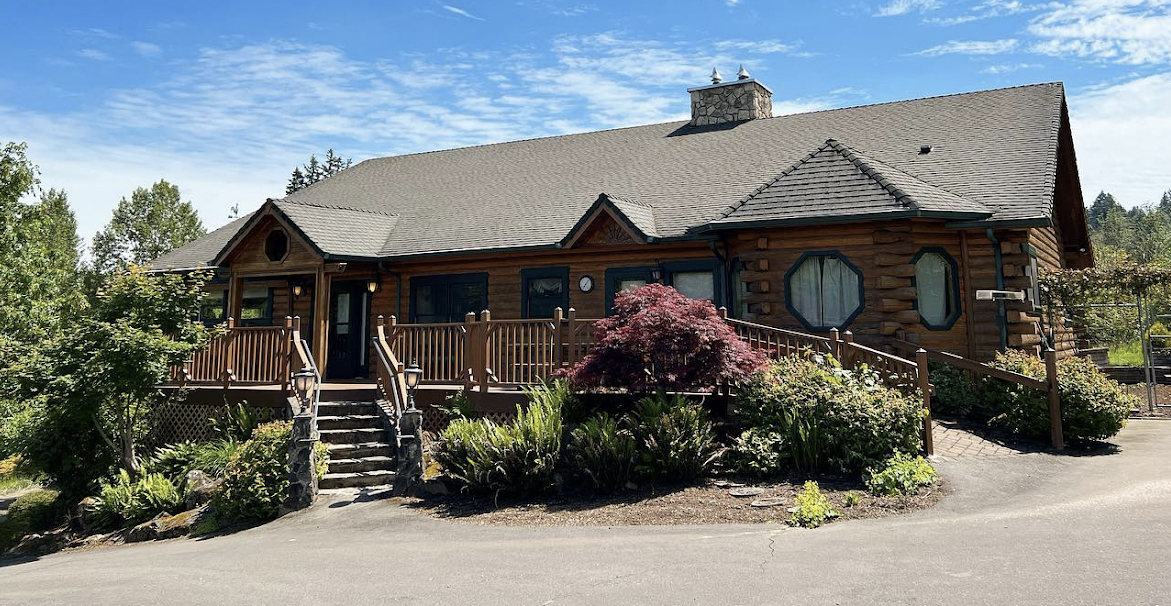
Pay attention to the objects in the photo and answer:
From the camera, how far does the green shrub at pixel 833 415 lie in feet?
28.7

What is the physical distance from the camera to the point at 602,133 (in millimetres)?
22594

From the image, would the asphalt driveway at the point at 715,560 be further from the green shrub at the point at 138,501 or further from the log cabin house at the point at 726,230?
the log cabin house at the point at 726,230

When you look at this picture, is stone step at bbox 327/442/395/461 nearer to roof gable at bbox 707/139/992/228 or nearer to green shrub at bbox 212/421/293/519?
green shrub at bbox 212/421/293/519

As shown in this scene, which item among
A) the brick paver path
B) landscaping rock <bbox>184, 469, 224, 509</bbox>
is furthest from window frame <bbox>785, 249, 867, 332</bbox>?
landscaping rock <bbox>184, 469, 224, 509</bbox>

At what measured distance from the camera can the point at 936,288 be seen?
525 inches

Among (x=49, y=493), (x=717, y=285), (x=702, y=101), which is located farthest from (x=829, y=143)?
(x=49, y=493)

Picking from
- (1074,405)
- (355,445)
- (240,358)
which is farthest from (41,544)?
(1074,405)

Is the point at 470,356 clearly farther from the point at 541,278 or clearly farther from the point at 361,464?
the point at 541,278

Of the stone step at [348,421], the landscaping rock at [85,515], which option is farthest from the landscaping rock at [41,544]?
the stone step at [348,421]

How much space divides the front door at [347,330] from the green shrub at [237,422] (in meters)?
5.24

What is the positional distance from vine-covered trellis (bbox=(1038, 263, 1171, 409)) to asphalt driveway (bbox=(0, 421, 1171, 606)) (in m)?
6.91

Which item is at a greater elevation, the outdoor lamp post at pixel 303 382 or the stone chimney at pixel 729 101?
the stone chimney at pixel 729 101

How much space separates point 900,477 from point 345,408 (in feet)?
28.0

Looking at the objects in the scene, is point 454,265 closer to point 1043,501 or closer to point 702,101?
point 702,101
